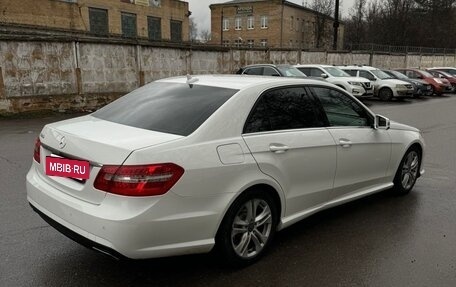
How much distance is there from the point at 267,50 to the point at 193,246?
20.5 metres

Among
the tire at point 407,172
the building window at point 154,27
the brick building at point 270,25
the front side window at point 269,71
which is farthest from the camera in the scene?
the brick building at point 270,25

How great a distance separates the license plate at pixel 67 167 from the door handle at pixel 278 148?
1479 millimetres

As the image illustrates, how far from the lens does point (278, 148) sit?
359 cm

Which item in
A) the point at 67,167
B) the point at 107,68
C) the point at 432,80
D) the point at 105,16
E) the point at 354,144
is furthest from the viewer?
the point at 105,16

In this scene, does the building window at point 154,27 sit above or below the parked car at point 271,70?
above

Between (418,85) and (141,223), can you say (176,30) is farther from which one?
(141,223)

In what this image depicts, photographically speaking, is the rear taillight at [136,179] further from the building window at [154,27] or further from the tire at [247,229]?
the building window at [154,27]

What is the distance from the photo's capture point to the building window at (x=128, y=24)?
46922 millimetres

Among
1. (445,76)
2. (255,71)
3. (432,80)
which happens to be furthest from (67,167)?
(445,76)

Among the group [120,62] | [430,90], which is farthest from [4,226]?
[430,90]

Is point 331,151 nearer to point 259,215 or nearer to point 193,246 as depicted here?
point 259,215

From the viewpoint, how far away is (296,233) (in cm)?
424

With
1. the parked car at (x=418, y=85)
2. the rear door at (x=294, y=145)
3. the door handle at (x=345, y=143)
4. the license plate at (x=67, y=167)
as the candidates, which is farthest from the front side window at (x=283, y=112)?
the parked car at (x=418, y=85)

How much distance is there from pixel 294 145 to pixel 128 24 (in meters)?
47.1
